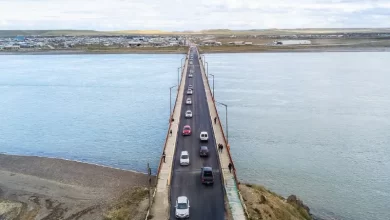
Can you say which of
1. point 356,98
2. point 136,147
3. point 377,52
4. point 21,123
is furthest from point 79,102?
point 377,52

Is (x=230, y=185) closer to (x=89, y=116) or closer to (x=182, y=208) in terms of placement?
(x=182, y=208)

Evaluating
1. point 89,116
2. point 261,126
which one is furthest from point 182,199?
point 89,116

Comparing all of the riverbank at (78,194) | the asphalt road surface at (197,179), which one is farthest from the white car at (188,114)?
the riverbank at (78,194)

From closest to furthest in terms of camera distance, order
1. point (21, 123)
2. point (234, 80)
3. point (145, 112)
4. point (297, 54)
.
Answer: point (21, 123)
point (145, 112)
point (234, 80)
point (297, 54)

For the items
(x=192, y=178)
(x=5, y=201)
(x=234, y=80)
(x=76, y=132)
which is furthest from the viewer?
(x=234, y=80)

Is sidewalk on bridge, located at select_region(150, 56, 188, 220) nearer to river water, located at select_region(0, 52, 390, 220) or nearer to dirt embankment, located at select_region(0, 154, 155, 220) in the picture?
dirt embankment, located at select_region(0, 154, 155, 220)

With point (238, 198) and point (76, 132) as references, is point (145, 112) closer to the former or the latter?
point (76, 132)

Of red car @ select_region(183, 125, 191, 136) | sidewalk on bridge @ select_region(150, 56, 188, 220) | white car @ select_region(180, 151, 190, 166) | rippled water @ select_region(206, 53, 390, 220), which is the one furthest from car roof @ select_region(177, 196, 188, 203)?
red car @ select_region(183, 125, 191, 136)
